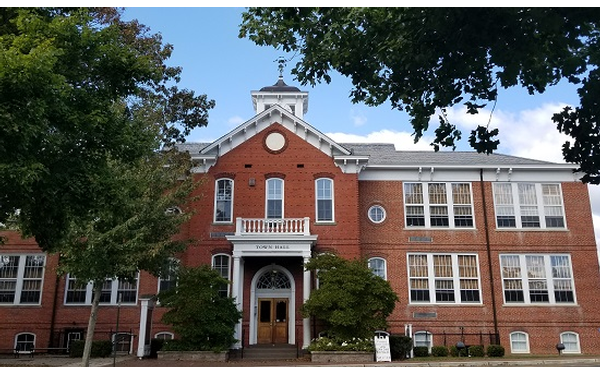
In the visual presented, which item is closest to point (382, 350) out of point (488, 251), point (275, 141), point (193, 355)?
point (193, 355)

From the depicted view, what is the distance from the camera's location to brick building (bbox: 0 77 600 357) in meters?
23.9

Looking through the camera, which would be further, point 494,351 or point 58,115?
point 494,351

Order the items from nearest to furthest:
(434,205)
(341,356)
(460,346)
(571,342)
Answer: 1. (341,356)
2. (460,346)
3. (571,342)
4. (434,205)

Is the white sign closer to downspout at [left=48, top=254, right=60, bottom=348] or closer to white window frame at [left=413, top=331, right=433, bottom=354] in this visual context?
white window frame at [left=413, top=331, right=433, bottom=354]

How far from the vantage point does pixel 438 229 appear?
25.8 metres

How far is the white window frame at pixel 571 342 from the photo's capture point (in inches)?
961

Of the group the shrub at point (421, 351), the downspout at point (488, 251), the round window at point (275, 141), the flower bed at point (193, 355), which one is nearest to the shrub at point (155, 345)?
the flower bed at point (193, 355)

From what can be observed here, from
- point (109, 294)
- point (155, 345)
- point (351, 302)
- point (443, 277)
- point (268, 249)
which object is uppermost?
point (268, 249)

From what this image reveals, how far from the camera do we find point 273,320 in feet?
77.3

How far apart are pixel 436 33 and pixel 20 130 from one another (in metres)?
6.18

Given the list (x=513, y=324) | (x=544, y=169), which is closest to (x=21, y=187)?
(x=513, y=324)

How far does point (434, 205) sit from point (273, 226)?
8479mm

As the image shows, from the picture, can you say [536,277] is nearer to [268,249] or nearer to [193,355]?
[268,249]
